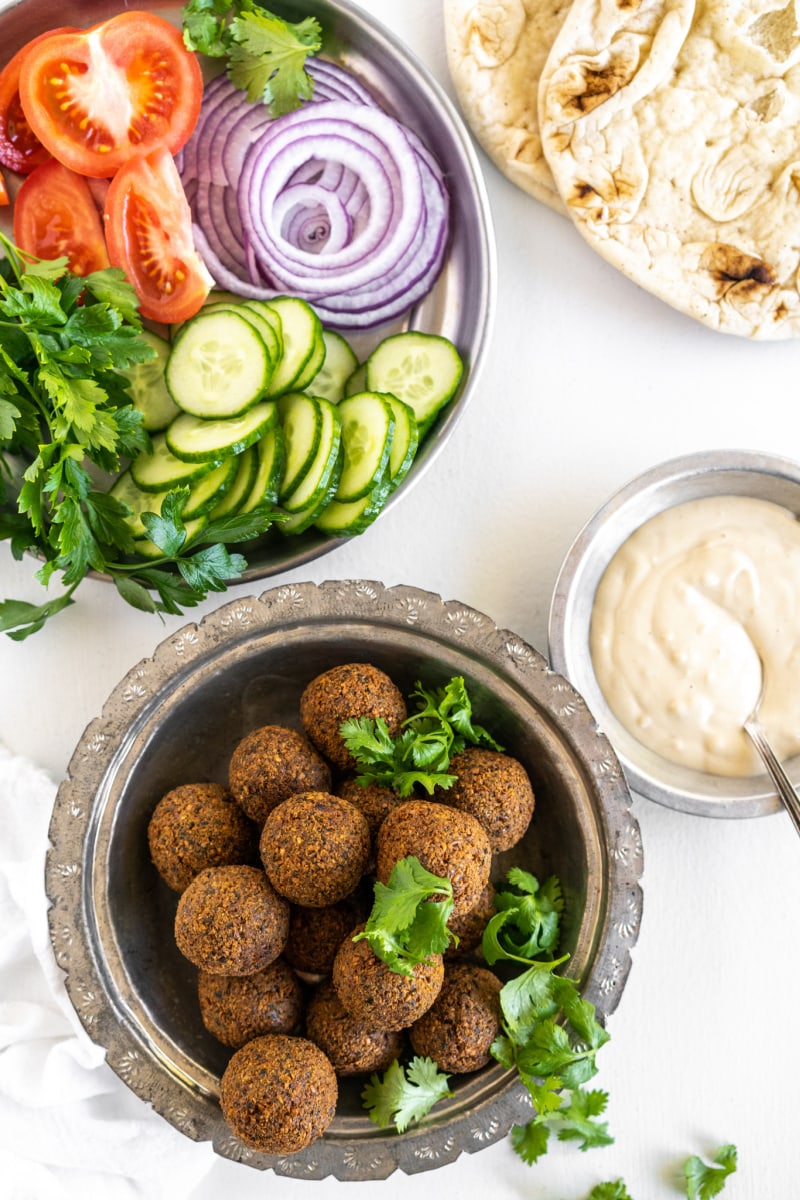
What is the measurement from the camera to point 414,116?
8.31ft

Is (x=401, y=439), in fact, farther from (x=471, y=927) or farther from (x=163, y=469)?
(x=471, y=927)

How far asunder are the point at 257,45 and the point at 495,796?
1889mm

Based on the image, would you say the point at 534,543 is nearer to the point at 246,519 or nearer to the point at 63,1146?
the point at 246,519

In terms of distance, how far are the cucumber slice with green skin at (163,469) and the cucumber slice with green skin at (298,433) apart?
0.18 meters

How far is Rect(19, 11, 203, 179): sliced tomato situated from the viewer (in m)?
2.34

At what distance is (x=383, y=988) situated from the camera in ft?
6.11

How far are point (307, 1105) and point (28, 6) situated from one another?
8.56 ft

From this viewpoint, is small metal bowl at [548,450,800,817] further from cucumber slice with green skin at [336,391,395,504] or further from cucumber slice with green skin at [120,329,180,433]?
cucumber slice with green skin at [120,329,180,433]

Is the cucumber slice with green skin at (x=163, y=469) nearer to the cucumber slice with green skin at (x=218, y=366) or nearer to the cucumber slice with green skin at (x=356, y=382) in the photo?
the cucumber slice with green skin at (x=218, y=366)

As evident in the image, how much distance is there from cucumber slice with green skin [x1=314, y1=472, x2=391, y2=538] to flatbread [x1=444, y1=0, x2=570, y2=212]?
0.97 metres

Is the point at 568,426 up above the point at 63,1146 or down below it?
above

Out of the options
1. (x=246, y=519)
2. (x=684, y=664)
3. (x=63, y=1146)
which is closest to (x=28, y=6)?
(x=246, y=519)

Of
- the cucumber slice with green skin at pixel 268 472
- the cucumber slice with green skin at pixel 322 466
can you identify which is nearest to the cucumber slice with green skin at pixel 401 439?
the cucumber slice with green skin at pixel 322 466

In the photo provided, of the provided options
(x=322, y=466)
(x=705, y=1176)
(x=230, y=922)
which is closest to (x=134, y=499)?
(x=322, y=466)
